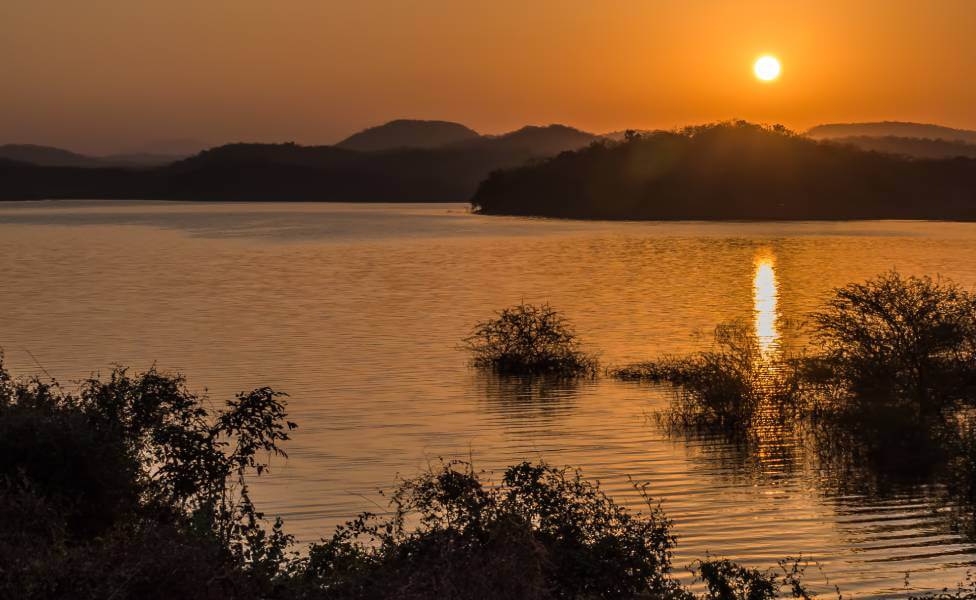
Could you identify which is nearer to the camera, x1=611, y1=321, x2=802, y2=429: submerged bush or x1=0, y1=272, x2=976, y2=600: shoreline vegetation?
x1=0, y1=272, x2=976, y2=600: shoreline vegetation

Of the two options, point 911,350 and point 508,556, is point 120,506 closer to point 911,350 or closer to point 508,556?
point 508,556

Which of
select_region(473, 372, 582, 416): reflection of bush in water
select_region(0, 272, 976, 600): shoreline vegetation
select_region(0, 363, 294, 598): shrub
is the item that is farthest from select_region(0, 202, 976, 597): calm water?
select_region(0, 363, 294, 598): shrub

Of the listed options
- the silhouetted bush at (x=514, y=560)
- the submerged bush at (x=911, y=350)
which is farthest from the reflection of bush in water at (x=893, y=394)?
the silhouetted bush at (x=514, y=560)

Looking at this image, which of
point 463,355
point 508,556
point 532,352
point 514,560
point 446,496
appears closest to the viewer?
point 514,560

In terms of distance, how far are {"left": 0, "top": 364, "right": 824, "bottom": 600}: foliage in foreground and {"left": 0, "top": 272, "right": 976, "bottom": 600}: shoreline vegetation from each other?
1.3 inches

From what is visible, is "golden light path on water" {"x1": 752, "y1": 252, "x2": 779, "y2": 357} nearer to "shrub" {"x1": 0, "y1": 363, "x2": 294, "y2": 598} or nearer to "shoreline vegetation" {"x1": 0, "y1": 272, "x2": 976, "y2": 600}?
"shoreline vegetation" {"x1": 0, "y1": 272, "x2": 976, "y2": 600}

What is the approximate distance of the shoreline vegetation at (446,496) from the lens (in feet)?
40.8

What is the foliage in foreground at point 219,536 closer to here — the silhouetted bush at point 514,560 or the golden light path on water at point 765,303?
the silhouetted bush at point 514,560

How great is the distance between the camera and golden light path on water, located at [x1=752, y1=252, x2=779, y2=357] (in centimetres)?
5275

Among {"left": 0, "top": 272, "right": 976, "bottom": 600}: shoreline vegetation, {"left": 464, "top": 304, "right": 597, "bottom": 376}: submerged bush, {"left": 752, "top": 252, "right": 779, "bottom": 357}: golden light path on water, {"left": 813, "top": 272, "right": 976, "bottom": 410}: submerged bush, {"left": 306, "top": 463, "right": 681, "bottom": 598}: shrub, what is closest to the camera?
{"left": 306, "top": 463, "right": 681, "bottom": 598}: shrub

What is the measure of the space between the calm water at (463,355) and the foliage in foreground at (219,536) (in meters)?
3.04

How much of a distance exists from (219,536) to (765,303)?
208 ft

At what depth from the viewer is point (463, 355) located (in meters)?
47.0

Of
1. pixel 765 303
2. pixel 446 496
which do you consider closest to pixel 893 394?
pixel 446 496
